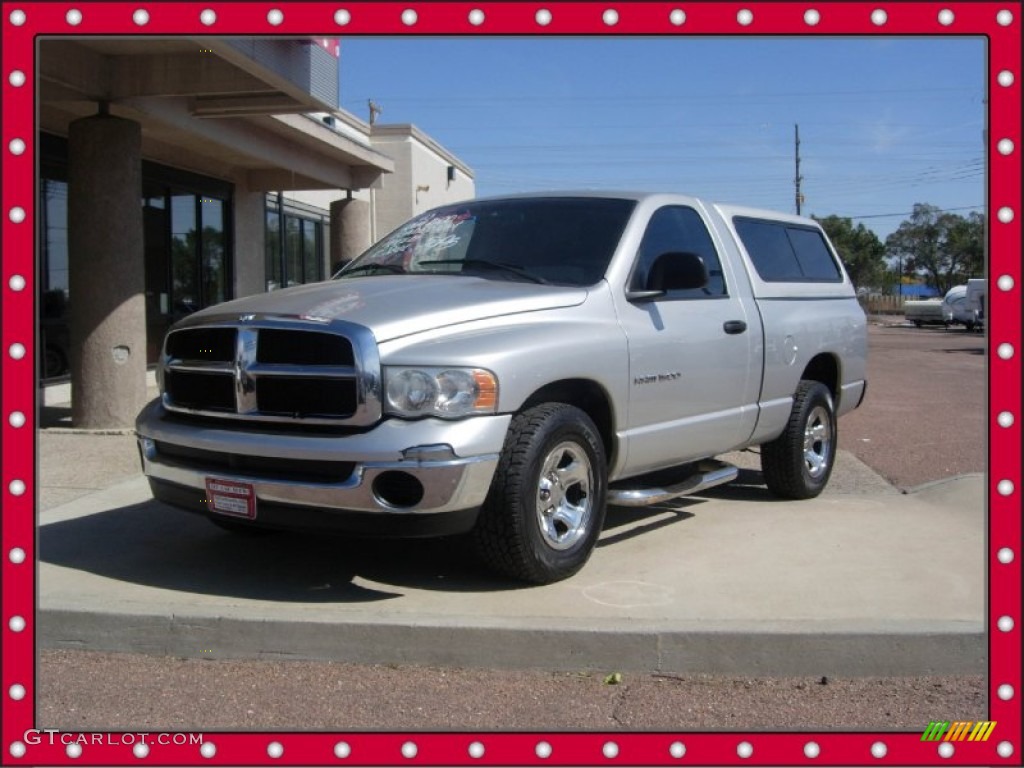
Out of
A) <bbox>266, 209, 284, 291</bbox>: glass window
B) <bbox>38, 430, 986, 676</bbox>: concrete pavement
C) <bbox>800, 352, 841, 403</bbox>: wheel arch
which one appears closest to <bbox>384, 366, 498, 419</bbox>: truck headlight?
<bbox>38, 430, 986, 676</bbox>: concrete pavement

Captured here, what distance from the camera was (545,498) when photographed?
472cm

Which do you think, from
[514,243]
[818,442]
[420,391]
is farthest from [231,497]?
[818,442]

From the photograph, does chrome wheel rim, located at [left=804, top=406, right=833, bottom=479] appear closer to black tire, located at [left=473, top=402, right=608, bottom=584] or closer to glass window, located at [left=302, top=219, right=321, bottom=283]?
black tire, located at [left=473, top=402, right=608, bottom=584]

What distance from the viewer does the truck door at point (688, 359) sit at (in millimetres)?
5262

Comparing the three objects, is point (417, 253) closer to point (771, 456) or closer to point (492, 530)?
point (492, 530)

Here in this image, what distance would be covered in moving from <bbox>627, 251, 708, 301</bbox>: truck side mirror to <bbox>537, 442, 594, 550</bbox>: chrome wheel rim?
97 cm

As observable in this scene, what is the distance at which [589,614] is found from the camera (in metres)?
4.46

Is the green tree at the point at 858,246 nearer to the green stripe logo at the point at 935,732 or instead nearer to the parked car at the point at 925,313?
the parked car at the point at 925,313

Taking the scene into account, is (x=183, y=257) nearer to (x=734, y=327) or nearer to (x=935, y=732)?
(x=734, y=327)

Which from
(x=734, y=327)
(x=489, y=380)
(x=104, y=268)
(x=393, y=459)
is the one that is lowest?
(x=393, y=459)

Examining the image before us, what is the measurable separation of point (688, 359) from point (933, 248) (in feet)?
207

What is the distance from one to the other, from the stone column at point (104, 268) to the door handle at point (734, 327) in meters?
6.37

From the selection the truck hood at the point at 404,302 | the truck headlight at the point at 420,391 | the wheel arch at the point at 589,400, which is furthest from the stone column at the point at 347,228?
the truck headlight at the point at 420,391

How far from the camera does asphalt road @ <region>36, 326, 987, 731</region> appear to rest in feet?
12.2
